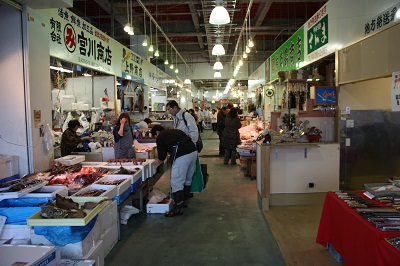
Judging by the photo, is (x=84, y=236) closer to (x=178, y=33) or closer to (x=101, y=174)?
(x=101, y=174)

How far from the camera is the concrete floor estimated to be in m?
3.96

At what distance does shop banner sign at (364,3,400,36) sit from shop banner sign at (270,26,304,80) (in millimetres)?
3944

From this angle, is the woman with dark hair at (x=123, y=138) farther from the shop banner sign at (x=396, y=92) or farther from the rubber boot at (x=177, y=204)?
the shop banner sign at (x=396, y=92)

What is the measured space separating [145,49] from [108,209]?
35.5ft

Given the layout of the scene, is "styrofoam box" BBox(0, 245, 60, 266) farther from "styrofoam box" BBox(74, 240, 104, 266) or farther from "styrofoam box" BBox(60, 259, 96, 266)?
"styrofoam box" BBox(74, 240, 104, 266)

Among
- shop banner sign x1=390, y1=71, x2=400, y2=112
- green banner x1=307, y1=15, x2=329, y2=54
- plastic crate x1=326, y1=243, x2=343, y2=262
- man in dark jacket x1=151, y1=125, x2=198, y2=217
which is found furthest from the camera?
green banner x1=307, y1=15, x2=329, y2=54

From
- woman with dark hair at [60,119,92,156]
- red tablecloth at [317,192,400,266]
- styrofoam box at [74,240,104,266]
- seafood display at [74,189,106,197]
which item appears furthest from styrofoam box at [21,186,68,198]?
red tablecloth at [317,192,400,266]

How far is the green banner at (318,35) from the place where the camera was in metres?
6.93

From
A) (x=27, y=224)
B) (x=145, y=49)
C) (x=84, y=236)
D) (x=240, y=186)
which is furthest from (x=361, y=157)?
(x=145, y=49)

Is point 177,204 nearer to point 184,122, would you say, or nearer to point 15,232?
point 184,122

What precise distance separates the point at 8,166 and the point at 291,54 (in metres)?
8.54

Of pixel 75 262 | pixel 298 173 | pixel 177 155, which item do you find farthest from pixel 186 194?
pixel 75 262

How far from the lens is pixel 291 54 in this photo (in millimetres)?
10359

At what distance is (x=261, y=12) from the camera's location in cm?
1243
